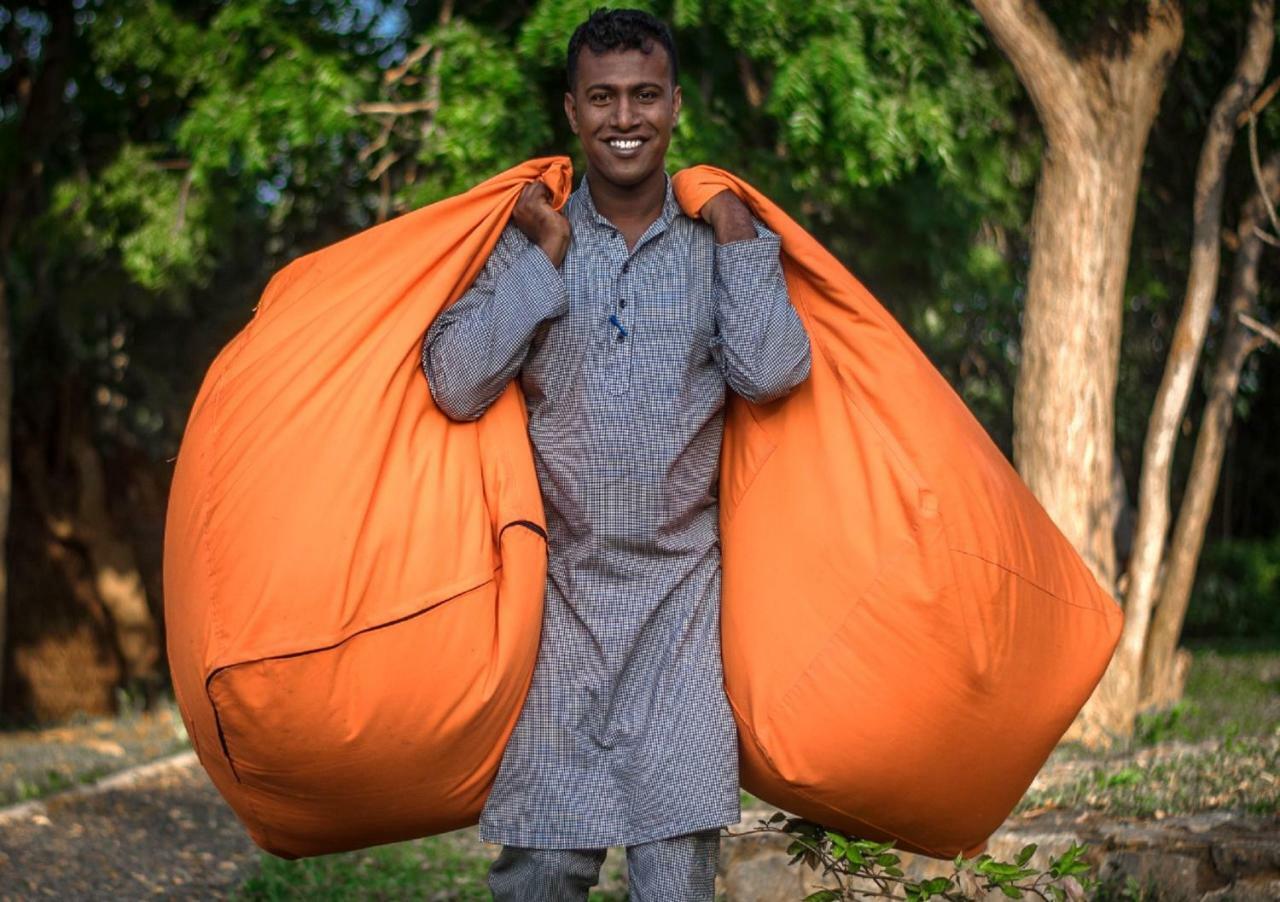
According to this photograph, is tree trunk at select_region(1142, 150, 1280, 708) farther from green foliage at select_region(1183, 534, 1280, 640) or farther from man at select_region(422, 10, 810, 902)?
green foliage at select_region(1183, 534, 1280, 640)

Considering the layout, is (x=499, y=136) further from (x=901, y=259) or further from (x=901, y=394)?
(x=901, y=394)

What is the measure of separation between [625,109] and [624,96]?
0.08 ft

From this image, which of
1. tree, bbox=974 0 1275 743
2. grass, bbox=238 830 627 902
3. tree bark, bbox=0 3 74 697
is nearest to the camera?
grass, bbox=238 830 627 902

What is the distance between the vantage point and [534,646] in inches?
115

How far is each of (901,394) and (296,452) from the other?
110 centimetres

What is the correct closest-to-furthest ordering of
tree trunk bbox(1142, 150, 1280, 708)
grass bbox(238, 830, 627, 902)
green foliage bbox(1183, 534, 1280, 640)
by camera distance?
grass bbox(238, 830, 627, 902) < tree trunk bbox(1142, 150, 1280, 708) < green foliage bbox(1183, 534, 1280, 640)

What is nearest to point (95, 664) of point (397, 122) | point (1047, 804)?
point (397, 122)

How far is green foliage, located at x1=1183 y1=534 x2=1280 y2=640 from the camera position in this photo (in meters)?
12.3

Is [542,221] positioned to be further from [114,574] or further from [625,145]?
[114,574]

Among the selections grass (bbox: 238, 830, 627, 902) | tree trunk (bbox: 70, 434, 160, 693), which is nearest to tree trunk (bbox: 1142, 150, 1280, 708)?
grass (bbox: 238, 830, 627, 902)

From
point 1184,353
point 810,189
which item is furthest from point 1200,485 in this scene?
point 810,189

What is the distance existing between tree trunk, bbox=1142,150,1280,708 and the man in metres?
4.64

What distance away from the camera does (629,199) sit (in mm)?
3061

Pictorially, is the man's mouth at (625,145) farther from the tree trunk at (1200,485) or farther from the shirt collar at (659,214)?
the tree trunk at (1200,485)
